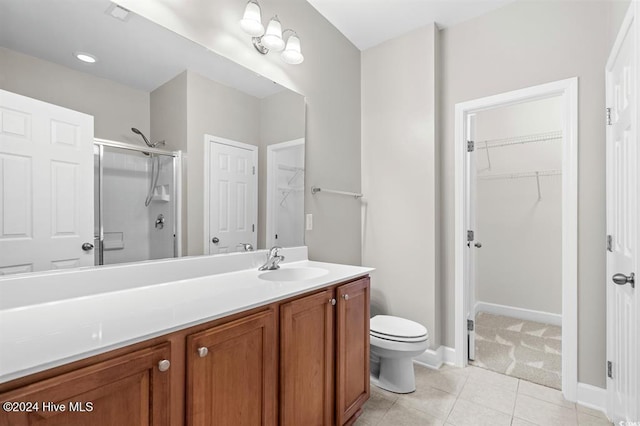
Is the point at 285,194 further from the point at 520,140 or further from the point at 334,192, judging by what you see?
the point at 520,140

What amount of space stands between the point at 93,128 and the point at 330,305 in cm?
125

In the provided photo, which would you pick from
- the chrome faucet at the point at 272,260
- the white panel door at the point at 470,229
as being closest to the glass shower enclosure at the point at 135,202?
the chrome faucet at the point at 272,260

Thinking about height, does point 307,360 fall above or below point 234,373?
below

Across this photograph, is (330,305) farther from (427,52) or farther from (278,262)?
(427,52)

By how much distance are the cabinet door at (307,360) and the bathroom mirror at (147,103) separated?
2.05 feet

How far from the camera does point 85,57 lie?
119cm

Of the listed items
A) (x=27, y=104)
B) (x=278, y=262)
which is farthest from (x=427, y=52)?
(x=27, y=104)

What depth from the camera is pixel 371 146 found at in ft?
9.00

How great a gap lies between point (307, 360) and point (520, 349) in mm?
2284

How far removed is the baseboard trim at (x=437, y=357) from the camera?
2334mm

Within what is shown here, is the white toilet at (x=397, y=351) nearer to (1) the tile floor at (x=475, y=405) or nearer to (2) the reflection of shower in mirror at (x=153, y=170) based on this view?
(1) the tile floor at (x=475, y=405)

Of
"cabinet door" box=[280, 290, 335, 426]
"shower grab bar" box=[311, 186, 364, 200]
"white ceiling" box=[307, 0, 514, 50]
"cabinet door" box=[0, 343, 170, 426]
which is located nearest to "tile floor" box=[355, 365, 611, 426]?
"cabinet door" box=[280, 290, 335, 426]

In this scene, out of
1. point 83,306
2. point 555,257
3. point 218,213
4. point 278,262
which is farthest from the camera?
point 555,257

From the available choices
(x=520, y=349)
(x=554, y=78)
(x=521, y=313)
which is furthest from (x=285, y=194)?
(x=521, y=313)
